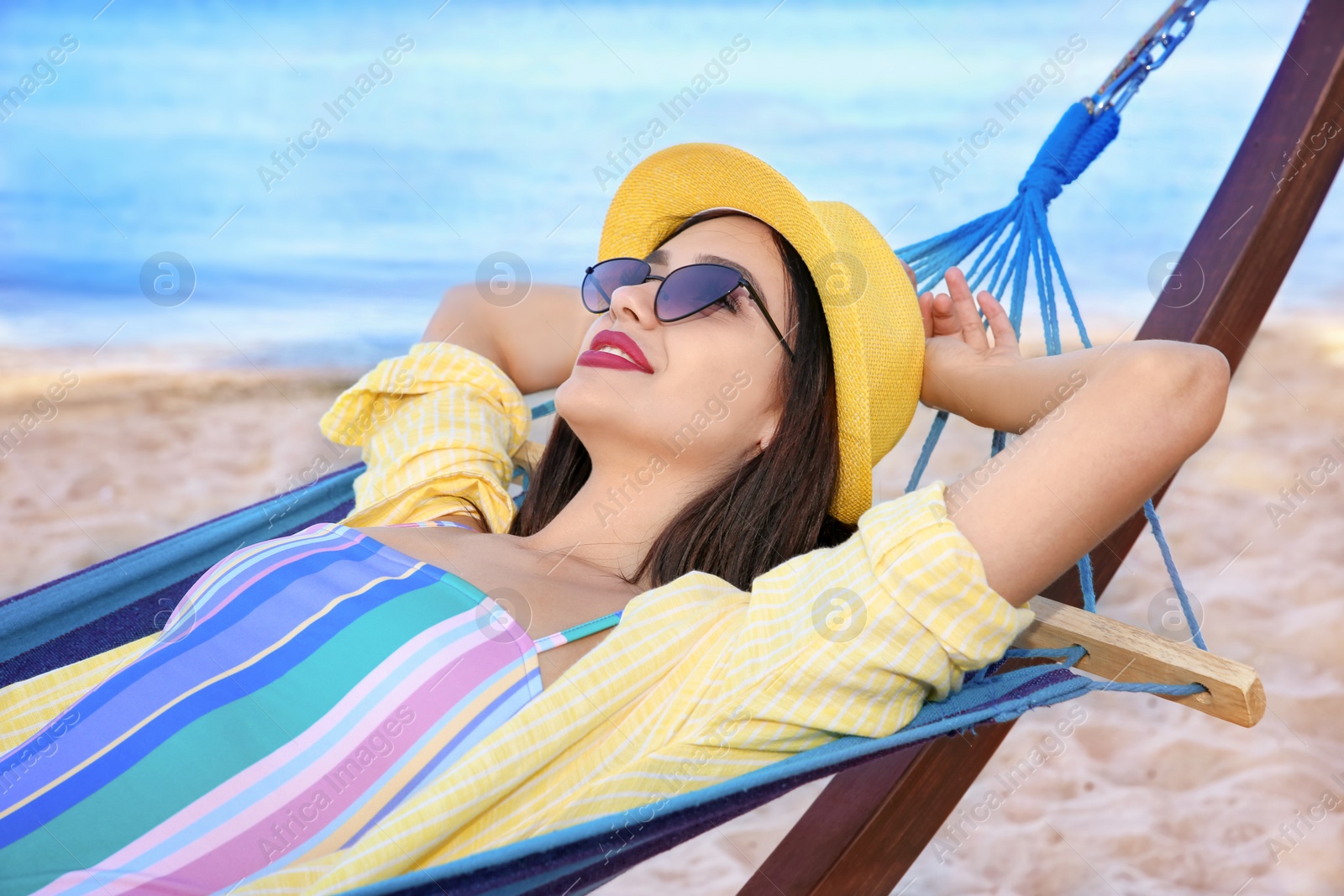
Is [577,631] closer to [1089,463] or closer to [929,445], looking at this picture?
[1089,463]

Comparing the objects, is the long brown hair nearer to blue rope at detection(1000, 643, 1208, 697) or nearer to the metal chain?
blue rope at detection(1000, 643, 1208, 697)

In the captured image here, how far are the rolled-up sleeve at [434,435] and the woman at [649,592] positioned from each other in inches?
0.4

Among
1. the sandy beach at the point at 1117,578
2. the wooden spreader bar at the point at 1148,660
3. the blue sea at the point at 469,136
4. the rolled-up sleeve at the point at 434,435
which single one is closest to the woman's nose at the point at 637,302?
the rolled-up sleeve at the point at 434,435

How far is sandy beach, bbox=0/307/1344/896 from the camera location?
7.89 ft

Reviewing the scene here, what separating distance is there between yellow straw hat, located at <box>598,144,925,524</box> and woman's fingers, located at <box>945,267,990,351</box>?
0.06m

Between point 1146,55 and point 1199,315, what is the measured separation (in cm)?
50

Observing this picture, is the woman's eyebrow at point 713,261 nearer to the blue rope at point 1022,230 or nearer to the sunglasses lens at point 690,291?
the sunglasses lens at point 690,291

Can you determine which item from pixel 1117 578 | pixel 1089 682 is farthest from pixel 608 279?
pixel 1117 578

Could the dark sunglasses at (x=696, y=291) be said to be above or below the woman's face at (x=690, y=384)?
above

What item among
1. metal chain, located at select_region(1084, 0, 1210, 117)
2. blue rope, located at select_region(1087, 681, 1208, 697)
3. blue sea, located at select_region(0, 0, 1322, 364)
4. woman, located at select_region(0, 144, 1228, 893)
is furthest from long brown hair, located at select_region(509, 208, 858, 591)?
blue sea, located at select_region(0, 0, 1322, 364)

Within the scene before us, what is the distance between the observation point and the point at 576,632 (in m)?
1.25

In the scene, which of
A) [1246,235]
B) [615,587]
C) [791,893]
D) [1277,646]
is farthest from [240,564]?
Result: [1277,646]

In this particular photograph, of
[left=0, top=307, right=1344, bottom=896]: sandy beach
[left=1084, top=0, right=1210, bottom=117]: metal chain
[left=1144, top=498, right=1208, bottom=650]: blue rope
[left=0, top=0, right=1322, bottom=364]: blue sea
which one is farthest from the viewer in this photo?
[left=0, top=0, right=1322, bottom=364]: blue sea

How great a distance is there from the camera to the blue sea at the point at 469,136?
879 centimetres
